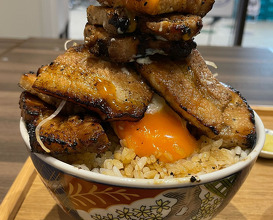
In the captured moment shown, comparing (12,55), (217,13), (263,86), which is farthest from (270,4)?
(12,55)

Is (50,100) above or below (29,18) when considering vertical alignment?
above

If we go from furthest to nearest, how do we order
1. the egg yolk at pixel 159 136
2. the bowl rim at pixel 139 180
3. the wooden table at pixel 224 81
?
the wooden table at pixel 224 81
the egg yolk at pixel 159 136
the bowl rim at pixel 139 180

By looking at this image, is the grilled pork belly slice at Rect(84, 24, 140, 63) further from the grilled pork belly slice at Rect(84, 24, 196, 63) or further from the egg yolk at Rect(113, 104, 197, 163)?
the egg yolk at Rect(113, 104, 197, 163)

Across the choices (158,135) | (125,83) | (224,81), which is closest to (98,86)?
(125,83)

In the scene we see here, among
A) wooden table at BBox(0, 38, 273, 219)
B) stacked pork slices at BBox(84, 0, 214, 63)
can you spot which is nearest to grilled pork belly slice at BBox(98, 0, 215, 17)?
stacked pork slices at BBox(84, 0, 214, 63)

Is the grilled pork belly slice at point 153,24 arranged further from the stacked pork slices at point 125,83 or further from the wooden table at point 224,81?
the wooden table at point 224,81

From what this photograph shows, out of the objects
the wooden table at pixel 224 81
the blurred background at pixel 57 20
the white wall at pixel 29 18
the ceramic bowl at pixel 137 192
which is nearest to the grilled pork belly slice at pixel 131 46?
the ceramic bowl at pixel 137 192

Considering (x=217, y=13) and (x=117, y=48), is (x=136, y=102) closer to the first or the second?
(x=117, y=48)

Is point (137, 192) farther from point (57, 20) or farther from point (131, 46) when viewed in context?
point (57, 20)
